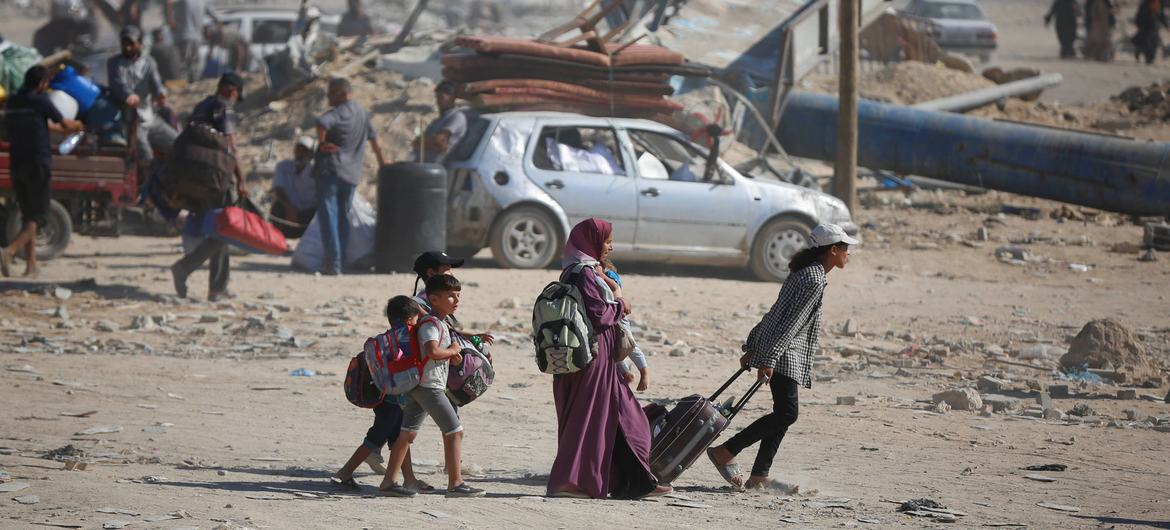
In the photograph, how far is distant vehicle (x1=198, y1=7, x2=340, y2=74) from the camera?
26.3 m

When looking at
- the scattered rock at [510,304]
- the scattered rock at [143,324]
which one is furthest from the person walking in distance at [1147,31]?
the scattered rock at [143,324]

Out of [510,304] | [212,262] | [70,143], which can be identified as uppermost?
[70,143]

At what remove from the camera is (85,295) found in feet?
40.8

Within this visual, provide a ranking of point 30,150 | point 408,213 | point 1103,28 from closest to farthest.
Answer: point 30,150
point 408,213
point 1103,28

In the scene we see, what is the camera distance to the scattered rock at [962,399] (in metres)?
9.16

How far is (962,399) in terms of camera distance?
9195 millimetres

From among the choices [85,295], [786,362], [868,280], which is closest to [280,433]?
[786,362]

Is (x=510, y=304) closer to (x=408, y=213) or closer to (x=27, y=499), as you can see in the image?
(x=408, y=213)

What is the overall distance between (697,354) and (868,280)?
4315mm

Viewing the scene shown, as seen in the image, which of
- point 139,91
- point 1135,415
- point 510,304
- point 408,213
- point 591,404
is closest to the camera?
point 591,404

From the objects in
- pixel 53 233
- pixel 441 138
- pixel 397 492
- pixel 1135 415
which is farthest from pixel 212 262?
pixel 1135 415

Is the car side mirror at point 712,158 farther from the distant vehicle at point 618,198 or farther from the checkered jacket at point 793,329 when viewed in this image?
the checkered jacket at point 793,329

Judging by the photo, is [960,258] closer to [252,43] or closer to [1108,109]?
[1108,109]

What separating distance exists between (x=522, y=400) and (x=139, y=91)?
301 inches
